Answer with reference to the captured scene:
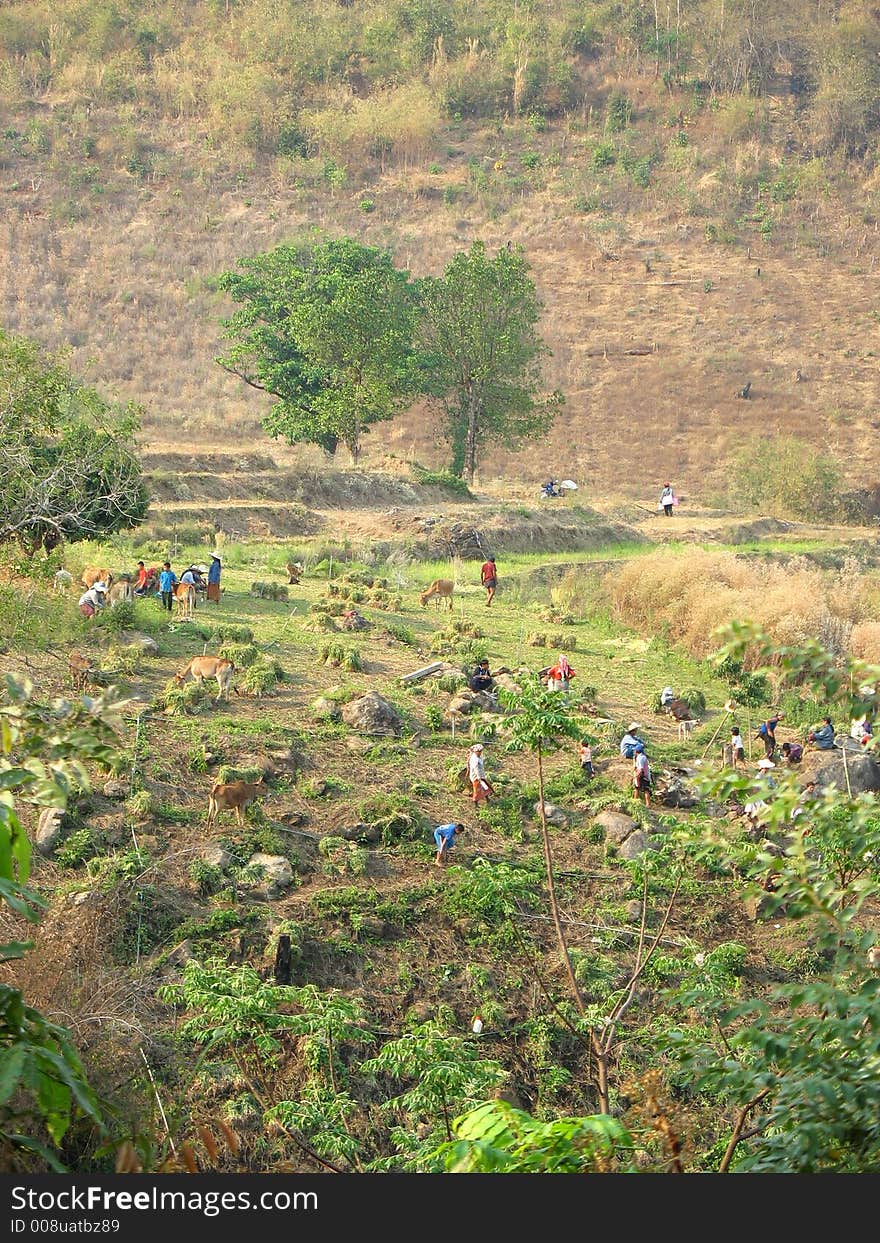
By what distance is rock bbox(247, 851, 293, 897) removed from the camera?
11.3m

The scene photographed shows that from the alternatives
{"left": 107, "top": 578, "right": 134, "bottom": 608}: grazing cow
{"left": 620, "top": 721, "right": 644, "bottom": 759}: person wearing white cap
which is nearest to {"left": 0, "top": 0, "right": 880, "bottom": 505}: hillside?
{"left": 107, "top": 578, "right": 134, "bottom": 608}: grazing cow

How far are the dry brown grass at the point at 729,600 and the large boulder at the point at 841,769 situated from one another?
427 cm

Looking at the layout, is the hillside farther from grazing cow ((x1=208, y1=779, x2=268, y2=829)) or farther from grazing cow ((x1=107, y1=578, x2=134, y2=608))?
grazing cow ((x1=208, y1=779, x2=268, y2=829))

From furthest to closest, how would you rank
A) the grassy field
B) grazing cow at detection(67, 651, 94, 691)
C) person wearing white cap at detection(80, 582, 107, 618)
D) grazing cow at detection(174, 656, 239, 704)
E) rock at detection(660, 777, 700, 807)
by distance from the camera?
1. person wearing white cap at detection(80, 582, 107, 618)
2. grazing cow at detection(174, 656, 239, 704)
3. grazing cow at detection(67, 651, 94, 691)
4. rock at detection(660, 777, 700, 807)
5. the grassy field

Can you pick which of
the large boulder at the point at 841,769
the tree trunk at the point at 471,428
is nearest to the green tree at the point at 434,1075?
the large boulder at the point at 841,769

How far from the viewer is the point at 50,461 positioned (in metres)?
19.0

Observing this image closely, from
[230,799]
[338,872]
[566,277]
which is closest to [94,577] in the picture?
[230,799]

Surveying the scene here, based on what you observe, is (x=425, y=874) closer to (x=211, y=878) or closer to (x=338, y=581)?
(x=211, y=878)

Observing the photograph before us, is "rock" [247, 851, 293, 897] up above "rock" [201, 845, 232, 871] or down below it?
below

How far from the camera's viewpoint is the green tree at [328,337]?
34.7 meters

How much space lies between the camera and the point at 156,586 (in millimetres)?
20203

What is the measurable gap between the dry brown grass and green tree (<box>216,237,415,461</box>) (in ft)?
40.1

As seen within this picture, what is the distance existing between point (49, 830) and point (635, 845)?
17.3 ft

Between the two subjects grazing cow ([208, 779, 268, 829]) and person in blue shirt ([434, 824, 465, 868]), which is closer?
person in blue shirt ([434, 824, 465, 868])
